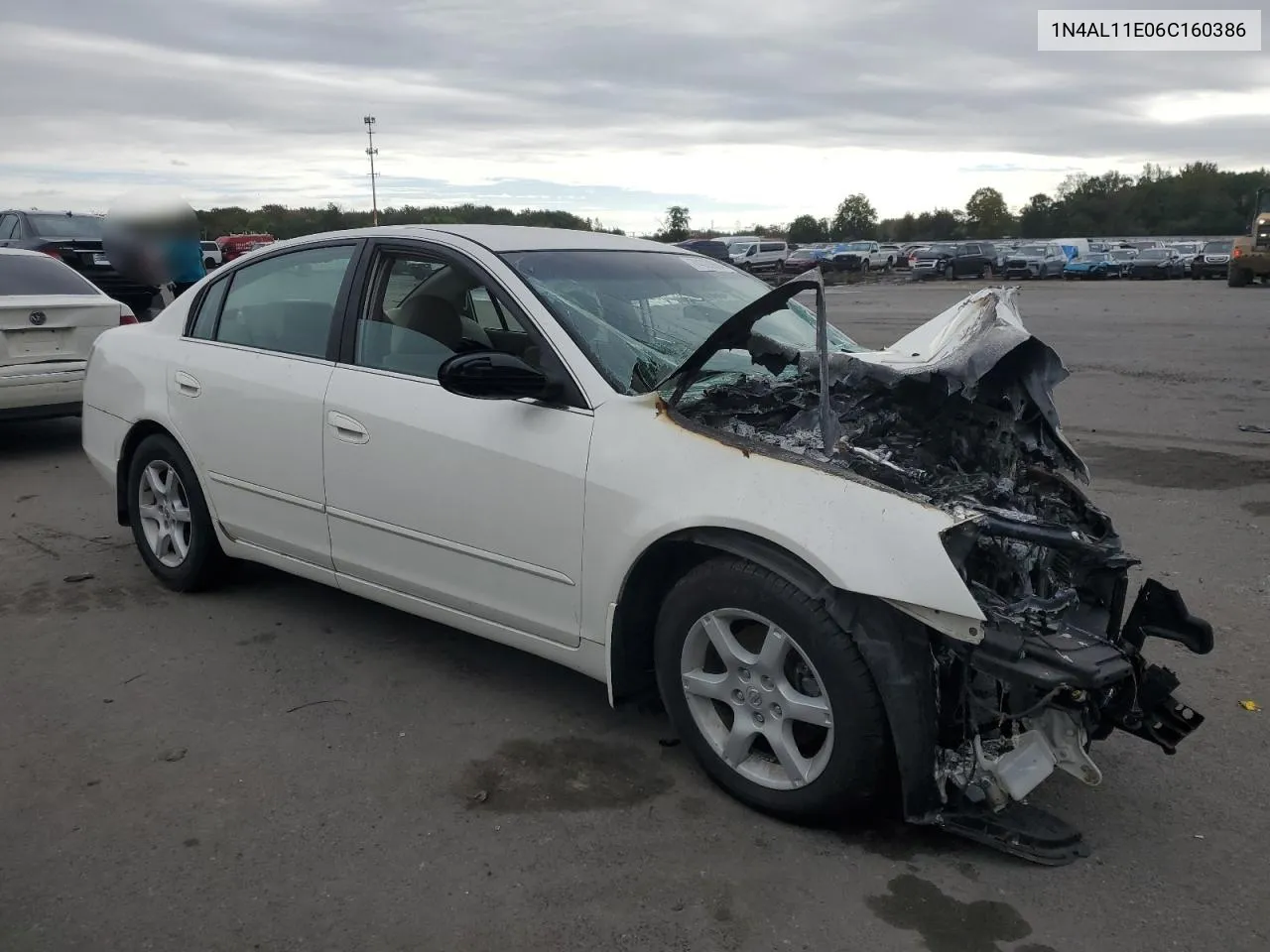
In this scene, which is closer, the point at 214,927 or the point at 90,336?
the point at 214,927

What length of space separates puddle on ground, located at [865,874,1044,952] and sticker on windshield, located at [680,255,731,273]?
8.81 feet

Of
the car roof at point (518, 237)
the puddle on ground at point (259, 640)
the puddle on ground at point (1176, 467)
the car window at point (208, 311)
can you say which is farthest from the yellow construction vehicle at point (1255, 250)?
the puddle on ground at point (259, 640)

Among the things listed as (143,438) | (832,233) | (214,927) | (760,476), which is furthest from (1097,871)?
(832,233)

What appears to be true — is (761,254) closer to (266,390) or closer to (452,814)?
(266,390)

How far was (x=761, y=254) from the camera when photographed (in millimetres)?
47812

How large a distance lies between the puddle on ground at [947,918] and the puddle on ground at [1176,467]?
494 cm

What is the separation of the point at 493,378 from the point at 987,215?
103854 millimetres

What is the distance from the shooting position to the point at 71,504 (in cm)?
693

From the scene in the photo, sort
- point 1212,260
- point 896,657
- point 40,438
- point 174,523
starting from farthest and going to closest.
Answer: point 1212,260, point 40,438, point 174,523, point 896,657

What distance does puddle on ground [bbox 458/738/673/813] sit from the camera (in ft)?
10.9

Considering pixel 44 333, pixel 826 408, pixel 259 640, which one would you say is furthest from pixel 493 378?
pixel 44 333

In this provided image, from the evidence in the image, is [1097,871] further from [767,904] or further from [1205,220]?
[1205,220]

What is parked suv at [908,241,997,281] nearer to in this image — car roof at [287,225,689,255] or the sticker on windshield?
the sticker on windshield

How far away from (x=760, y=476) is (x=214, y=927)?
1.83m
